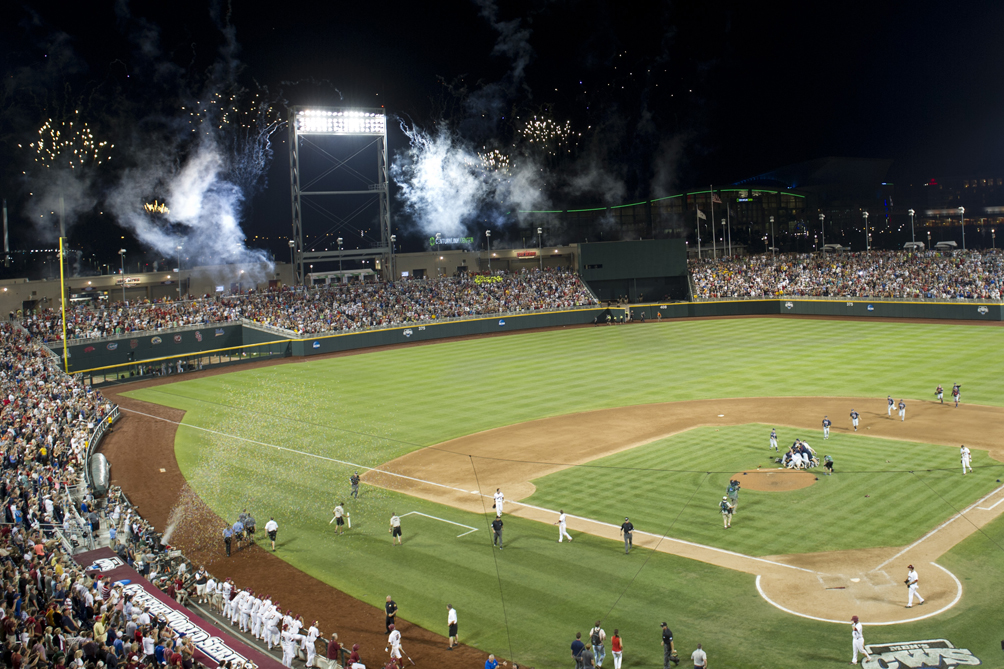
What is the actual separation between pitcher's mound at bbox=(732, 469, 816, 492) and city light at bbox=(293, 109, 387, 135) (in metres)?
53.0

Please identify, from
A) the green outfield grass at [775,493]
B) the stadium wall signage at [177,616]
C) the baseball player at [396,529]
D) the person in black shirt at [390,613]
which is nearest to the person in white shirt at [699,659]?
the green outfield grass at [775,493]

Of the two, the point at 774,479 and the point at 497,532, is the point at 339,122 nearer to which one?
the point at 774,479

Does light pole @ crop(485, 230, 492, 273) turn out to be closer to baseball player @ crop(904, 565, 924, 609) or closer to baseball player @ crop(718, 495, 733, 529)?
baseball player @ crop(718, 495, 733, 529)

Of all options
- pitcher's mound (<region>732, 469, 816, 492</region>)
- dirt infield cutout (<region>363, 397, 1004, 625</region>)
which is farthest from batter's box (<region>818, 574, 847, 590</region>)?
pitcher's mound (<region>732, 469, 816, 492</region>)

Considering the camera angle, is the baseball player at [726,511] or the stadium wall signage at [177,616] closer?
the stadium wall signage at [177,616]

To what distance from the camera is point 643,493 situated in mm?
23719

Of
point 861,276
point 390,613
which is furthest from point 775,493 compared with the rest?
point 861,276

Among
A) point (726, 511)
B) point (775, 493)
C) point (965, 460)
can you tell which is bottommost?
point (775, 493)

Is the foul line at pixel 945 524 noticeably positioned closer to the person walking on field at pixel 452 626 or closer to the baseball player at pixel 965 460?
the baseball player at pixel 965 460

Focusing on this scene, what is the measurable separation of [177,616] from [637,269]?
67076mm

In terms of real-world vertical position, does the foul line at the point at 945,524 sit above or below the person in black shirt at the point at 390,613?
above

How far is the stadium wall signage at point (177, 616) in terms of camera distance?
1402cm

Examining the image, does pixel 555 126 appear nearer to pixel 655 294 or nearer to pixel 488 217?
pixel 488 217

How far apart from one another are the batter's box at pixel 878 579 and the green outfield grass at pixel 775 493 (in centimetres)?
160
